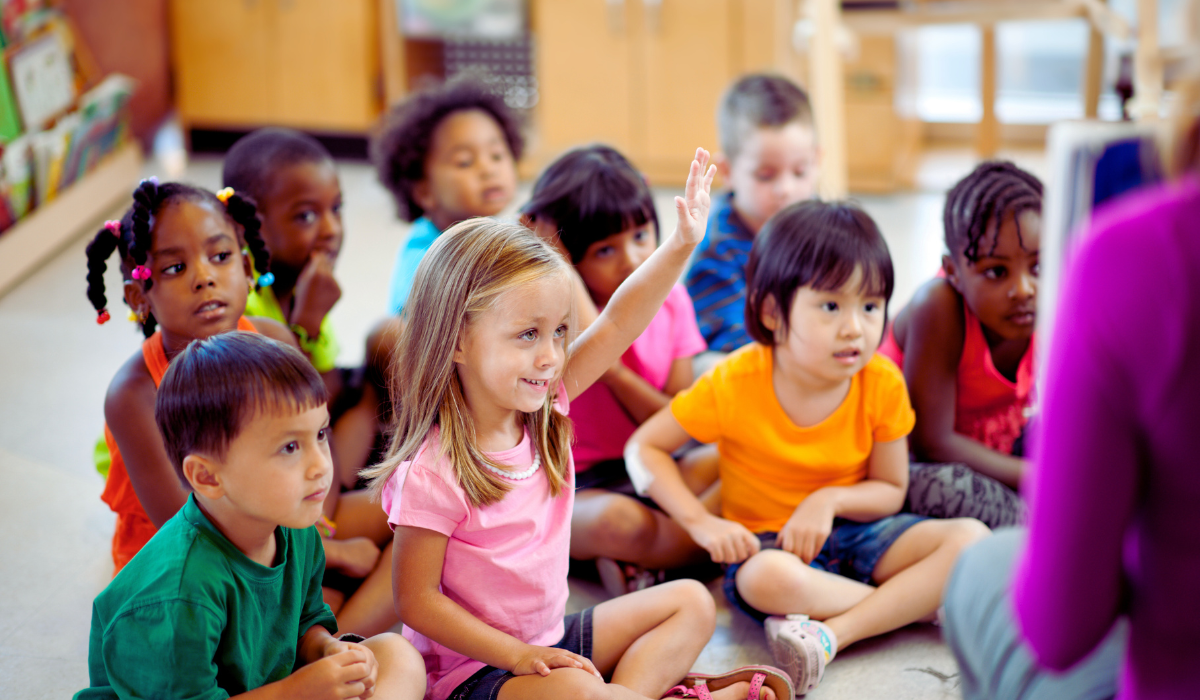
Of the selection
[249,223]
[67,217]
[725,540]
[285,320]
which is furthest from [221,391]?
[67,217]

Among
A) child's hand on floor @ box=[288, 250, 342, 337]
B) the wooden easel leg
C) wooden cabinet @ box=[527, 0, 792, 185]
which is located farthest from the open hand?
wooden cabinet @ box=[527, 0, 792, 185]

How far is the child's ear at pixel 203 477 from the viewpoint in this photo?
105cm

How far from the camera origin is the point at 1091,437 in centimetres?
66

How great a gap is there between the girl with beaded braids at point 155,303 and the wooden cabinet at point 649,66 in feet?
7.50

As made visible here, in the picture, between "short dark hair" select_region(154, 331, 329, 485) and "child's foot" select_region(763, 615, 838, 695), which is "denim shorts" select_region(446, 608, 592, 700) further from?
"short dark hair" select_region(154, 331, 329, 485)

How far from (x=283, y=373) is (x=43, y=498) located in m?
1.02

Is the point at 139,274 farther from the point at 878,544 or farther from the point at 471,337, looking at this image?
the point at 878,544

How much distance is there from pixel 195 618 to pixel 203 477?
0.13 metres

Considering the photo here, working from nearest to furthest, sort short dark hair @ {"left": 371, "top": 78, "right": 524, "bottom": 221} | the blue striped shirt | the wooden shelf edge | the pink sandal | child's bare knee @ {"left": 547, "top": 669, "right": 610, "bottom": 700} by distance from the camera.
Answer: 1. child's bare knee @ {"left": 547, "top": 669, "right": 610, "bottom": 700}
2. the pink sandal
3. the blue striped shirt
4. short dark hair @ {"left": 371, "top": 78, "right": 524, "bottom": 221}
5. the wooden shelf edge

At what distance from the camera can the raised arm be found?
1.20 metres

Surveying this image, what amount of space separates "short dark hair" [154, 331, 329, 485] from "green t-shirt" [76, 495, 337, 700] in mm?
73

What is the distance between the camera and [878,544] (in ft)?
4.78

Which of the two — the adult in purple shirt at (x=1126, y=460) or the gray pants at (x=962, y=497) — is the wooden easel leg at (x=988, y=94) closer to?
the gray pants at (x=962, y=497)

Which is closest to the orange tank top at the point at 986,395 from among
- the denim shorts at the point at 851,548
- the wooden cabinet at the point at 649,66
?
the denim shorts at the point at 851,548
